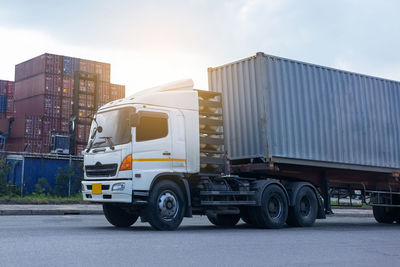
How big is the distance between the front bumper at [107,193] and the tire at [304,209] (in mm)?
4367

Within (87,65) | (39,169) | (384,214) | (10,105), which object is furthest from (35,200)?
(10,105)

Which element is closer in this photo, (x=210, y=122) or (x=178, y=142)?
(x=178, y=142)

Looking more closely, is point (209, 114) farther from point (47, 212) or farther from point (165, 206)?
point (47, 212)

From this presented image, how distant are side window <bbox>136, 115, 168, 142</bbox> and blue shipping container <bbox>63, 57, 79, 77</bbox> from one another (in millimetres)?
30057

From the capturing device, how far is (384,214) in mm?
15180

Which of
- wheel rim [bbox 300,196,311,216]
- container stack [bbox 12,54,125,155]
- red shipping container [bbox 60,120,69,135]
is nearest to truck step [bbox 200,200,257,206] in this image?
wheel rim [bbox 300,196,311,216]

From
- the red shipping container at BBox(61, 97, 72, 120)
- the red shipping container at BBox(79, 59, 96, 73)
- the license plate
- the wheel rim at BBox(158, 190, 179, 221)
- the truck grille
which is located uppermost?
the red shipping container at BBox(79, 59, 96, 73)

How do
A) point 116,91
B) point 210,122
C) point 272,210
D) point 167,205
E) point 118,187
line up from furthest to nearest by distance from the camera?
1. point 116,91
2. point 272,210
3. point 210,122
4. point 167,205
5. point 118,187

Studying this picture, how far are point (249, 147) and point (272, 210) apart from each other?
63.3 inches

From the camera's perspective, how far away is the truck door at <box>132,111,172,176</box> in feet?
31.4

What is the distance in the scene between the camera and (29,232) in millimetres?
8625

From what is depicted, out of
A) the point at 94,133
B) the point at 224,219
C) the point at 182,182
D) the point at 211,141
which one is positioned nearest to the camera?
the point at 182,182

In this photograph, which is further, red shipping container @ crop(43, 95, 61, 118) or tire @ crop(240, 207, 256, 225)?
red shipping container @ crop(43, 95, 61, 118)

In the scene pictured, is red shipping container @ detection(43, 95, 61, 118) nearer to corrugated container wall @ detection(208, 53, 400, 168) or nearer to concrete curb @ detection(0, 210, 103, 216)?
concrete curb @ detection(0, 210, 103, 216)
